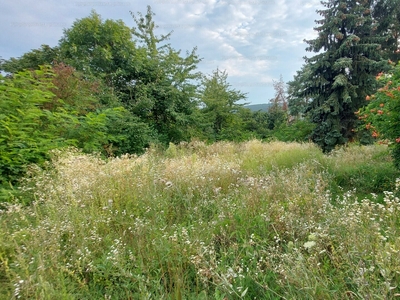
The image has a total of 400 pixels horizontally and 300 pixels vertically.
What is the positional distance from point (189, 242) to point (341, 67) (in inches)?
506

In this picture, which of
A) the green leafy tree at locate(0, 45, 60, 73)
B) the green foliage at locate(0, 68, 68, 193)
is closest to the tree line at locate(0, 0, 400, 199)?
the green leafy tree at locate(0, 45, 60, 73)

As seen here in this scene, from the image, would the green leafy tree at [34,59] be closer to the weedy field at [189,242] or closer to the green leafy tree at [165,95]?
the green leafy tree at [165,95]

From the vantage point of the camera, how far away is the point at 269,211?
2.33m

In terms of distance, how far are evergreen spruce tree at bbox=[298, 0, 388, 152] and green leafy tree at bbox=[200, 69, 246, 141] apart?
18.3 ft

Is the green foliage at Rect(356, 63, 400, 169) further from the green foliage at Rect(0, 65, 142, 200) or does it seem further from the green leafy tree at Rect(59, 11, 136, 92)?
the green leafy tree at Rect(59, 11, 136, 92)

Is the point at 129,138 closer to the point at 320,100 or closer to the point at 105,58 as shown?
the point at 105,58

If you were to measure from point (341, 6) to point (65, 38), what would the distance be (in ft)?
47.7

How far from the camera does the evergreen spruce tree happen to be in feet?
34.9

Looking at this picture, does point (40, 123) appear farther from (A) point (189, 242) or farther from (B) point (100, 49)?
(B) point (100, 49)

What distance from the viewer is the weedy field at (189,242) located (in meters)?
1.36

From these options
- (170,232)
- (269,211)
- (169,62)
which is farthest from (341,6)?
(170,232)

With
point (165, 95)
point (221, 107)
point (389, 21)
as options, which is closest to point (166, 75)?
point (165, 95)

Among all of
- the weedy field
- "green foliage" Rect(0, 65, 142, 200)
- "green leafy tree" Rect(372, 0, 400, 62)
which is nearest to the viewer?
the weedy field

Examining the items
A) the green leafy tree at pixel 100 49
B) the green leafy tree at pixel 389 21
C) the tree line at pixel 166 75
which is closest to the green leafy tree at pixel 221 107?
the tree line at pixel 166 75
